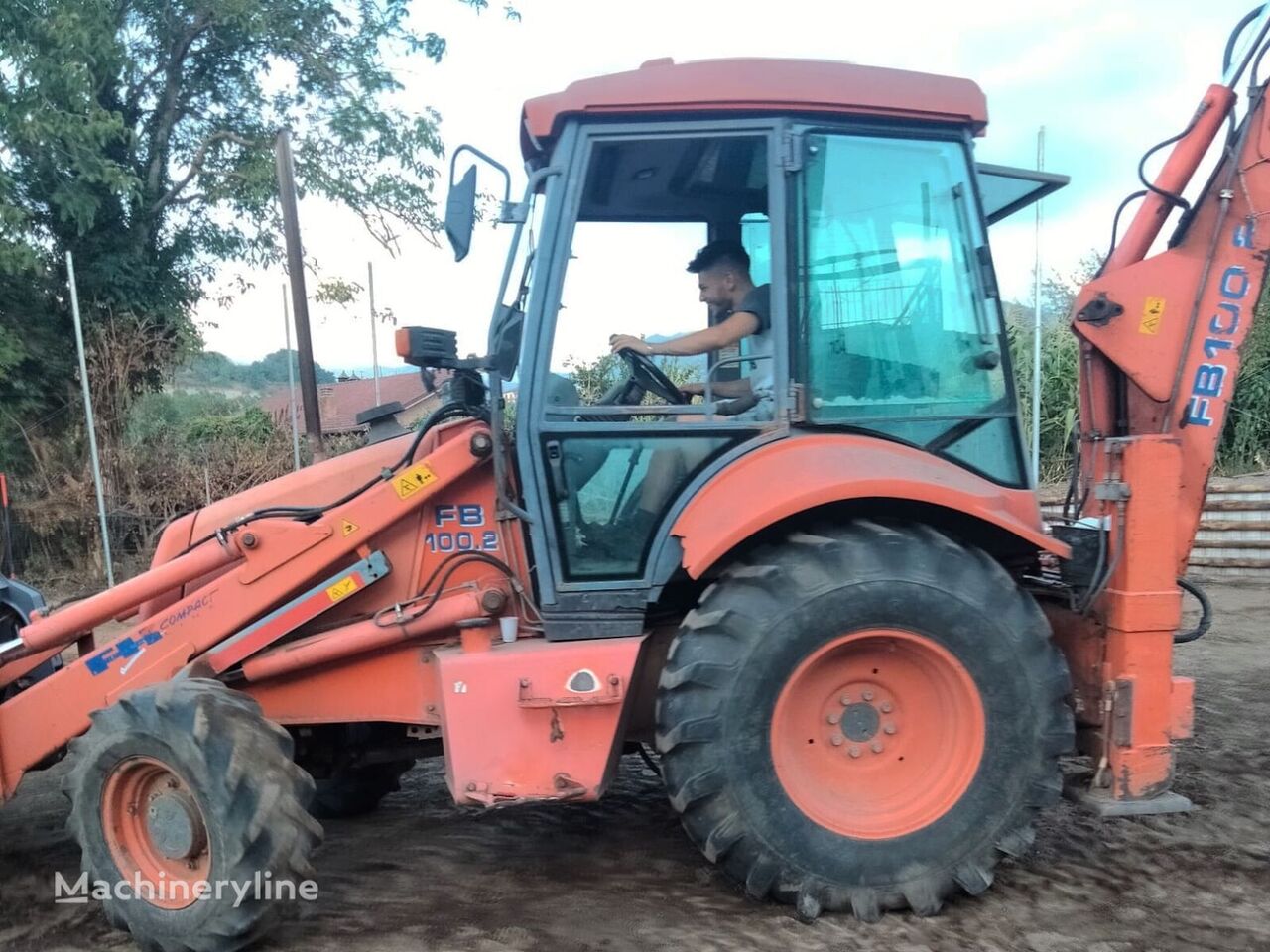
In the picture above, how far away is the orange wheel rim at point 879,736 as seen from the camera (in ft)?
10.1

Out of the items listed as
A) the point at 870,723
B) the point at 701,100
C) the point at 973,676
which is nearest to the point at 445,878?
the point at 870,723

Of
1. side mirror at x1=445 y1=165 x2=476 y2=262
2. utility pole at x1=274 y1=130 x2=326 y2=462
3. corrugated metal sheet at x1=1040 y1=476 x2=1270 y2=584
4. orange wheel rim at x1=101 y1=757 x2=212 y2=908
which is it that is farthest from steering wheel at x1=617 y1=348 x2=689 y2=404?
corrugated metal sheet at x1=1040 y1=476 x2=1270 y2=584

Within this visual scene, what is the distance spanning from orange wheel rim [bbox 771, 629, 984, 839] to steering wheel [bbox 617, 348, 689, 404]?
112cm

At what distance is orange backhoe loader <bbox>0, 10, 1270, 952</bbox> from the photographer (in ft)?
9.87

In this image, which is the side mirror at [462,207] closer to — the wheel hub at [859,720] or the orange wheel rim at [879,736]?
the orange wheel rim at [879,736]

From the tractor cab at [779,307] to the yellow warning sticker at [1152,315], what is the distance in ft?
1.83

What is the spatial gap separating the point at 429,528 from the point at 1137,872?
2.65 metres

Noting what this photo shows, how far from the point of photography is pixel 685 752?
2.97 meters

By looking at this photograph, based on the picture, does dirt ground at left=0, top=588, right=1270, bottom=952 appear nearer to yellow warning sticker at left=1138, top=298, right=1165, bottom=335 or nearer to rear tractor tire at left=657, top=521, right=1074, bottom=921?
rear tractor tire at left=657, top=521, right=1074, bottom=921

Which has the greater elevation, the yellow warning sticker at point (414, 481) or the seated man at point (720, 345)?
the seated man at point (720, 345)

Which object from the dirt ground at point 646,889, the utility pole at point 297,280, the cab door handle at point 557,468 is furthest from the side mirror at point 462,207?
the utility pole at point 297,280

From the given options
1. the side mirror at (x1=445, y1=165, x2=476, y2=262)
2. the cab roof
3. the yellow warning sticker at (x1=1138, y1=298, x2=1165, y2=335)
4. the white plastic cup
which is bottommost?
the white plastic cup

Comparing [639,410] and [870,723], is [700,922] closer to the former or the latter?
[870,723]

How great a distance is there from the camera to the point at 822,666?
10.4 ft
